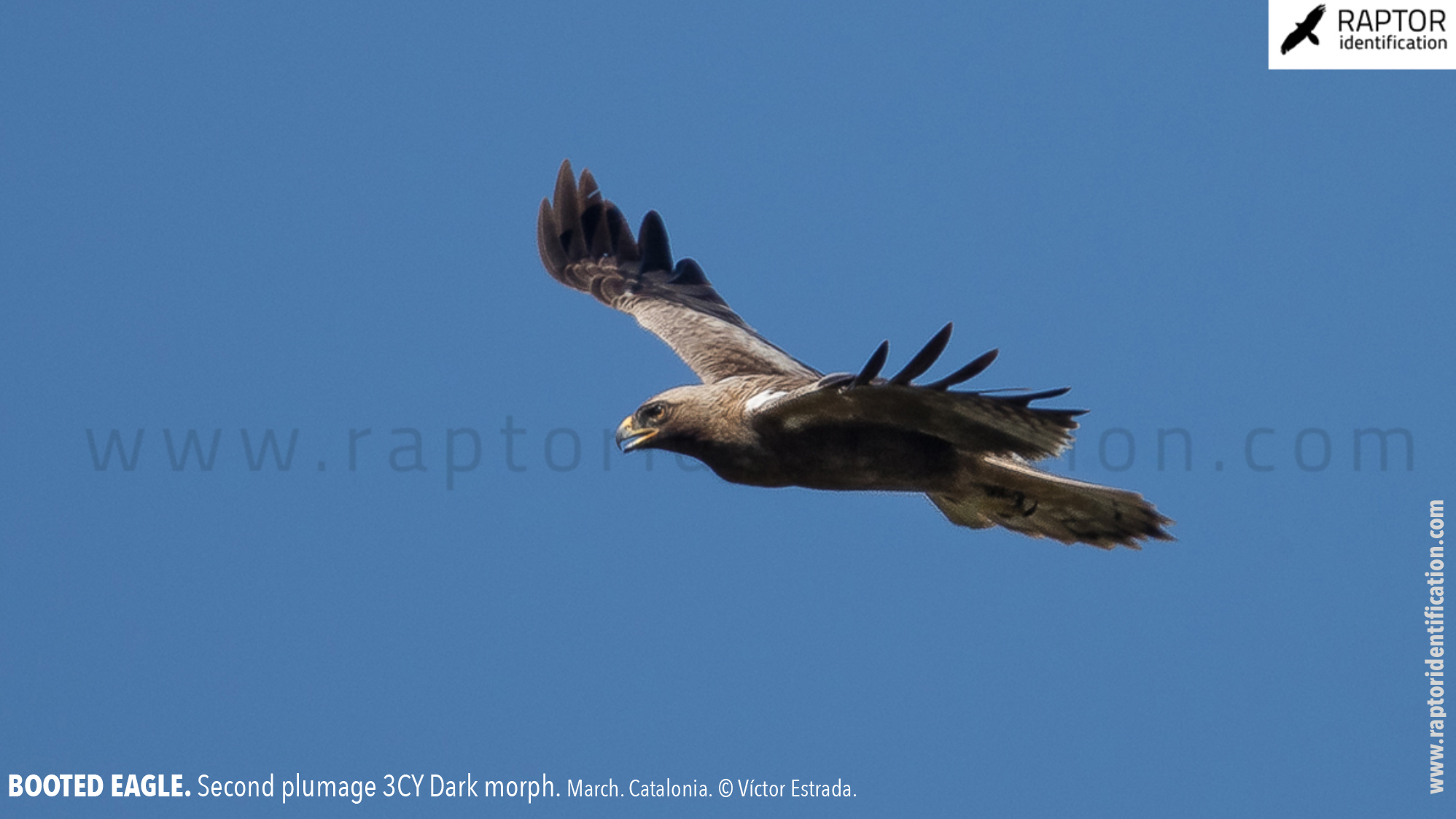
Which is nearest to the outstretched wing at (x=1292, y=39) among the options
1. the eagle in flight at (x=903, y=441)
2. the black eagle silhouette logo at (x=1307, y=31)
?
the black eagle silhouette logo at (x=1307, y=31)

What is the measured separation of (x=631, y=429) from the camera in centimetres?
802

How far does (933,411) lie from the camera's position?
722cm

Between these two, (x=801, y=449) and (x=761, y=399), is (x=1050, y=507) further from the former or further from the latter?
(x=761, y=399)

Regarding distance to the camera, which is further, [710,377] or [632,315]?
[632,315]

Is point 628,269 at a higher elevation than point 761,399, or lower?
higher

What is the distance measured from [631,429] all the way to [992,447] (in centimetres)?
179

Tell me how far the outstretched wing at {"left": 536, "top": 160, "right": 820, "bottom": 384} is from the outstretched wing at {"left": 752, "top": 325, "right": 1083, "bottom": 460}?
2.59 metres

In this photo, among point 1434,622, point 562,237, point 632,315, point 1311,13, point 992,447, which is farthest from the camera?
point 1311,13

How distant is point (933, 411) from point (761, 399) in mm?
863

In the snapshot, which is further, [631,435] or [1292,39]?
[1292,39]

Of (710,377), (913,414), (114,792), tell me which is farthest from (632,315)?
(114,792)

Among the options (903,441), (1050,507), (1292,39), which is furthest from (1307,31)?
(903,441)

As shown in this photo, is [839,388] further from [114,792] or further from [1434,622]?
[114,792]

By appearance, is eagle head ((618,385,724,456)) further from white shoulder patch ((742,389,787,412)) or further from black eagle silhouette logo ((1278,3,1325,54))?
black eagle silhouette logo ((1278,3,1325,54))
